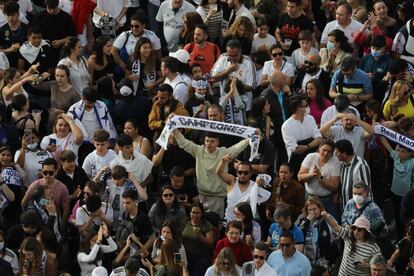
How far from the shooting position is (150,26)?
27844 mm

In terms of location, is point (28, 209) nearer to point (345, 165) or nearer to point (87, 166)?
point (87, 166)

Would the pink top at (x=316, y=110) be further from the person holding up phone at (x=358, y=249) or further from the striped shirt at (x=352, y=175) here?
the person holding up phone at (x=358, y=249)

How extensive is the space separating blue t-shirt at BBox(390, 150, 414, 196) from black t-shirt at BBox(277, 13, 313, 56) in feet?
11.6

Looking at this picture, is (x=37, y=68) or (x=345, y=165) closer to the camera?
(x=345, y=165)

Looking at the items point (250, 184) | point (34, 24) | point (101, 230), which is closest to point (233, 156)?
point (250, 184)

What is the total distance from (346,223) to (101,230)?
2.92m

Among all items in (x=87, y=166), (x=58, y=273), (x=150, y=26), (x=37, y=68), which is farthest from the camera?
(x=150, y=26)

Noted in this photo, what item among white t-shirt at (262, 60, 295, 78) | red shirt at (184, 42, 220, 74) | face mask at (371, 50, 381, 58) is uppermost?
face mask at (371, 50, 381, 58)

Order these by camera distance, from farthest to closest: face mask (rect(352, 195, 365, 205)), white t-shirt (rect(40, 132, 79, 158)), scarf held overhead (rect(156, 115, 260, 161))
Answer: white t-shirt (rect(40, 132, 79, 158)), scarf held overhead (rect(156, 115, 260, 161)), face mask (rect(352, 195, 365, 205))

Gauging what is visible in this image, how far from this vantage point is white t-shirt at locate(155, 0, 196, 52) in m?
26.8

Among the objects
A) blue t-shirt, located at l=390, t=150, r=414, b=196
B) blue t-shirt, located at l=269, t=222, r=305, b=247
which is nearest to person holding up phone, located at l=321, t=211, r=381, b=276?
blue t-shirt, located at l=269, t=222, r=305, b=247

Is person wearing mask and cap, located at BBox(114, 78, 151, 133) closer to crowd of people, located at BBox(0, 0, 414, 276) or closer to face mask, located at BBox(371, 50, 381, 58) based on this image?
crowd of people, located at BBox(0, 0, 414, 276)

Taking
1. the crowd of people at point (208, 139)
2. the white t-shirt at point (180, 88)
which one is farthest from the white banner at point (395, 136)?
the white t-shirt at point (180, 88)

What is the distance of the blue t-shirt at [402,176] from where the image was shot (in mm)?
23234
